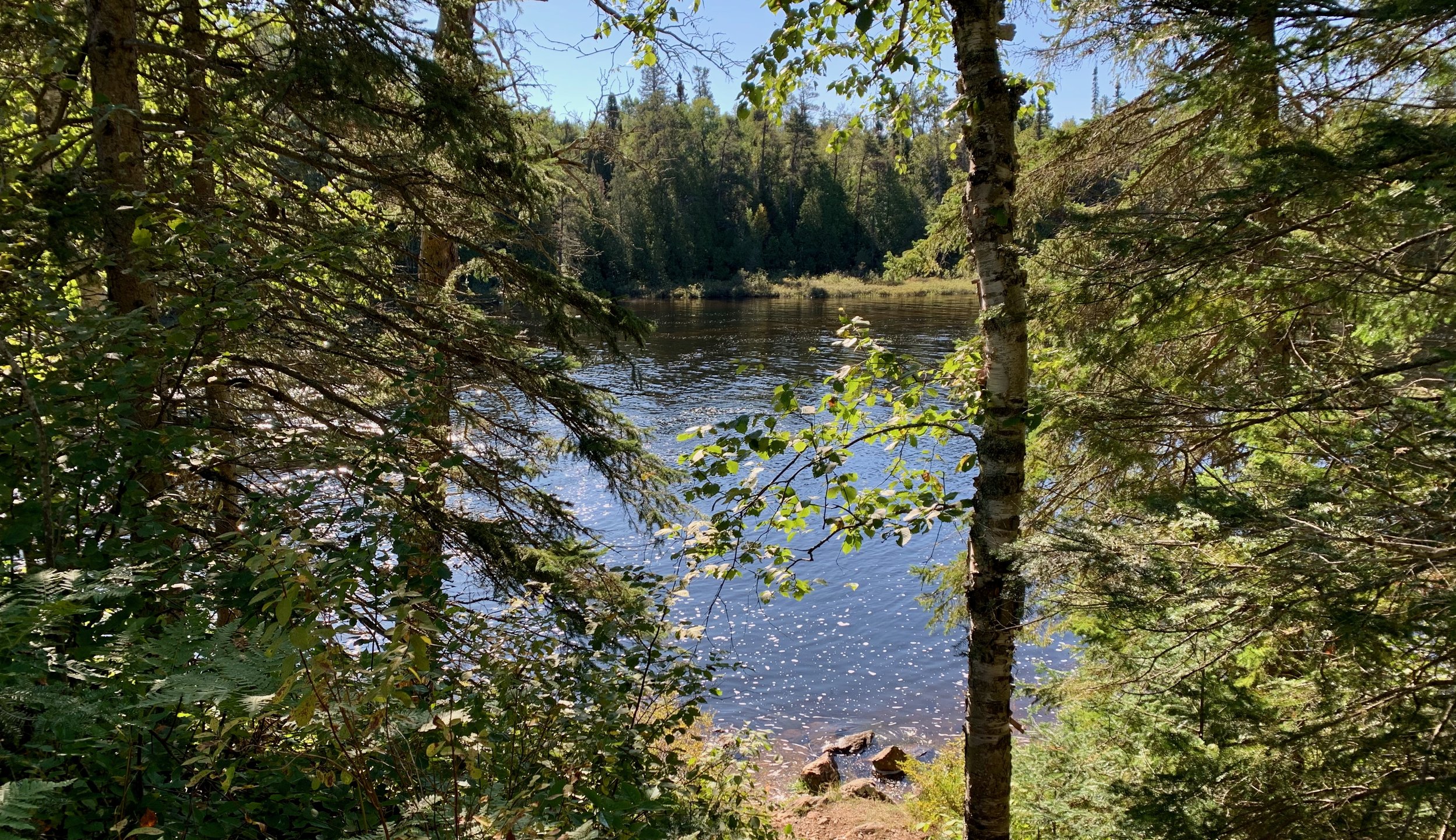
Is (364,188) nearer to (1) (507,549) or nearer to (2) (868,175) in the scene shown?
(1) (507,549)

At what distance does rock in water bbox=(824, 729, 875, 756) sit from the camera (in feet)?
32.1

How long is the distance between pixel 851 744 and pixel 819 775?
936mm

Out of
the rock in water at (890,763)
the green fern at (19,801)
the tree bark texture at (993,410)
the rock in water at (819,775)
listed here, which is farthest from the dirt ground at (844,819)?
the green fern at (19,801)

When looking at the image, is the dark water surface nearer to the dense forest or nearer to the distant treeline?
the dense forest

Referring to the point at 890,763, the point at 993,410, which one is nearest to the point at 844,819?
the point at 890,763

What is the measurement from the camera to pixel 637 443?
5332mm

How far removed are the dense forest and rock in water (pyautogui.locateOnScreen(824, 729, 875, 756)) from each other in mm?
4535

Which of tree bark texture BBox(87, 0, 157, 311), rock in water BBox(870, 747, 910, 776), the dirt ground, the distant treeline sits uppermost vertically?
the distant treeline

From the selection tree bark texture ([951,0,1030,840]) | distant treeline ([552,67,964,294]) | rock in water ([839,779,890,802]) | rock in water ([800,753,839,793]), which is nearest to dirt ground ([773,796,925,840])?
rock in water ([839,779,890,802])

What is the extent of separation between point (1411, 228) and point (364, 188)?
6.06 m

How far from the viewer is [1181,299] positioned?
314 cm

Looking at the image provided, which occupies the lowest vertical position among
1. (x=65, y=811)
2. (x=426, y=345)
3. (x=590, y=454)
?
(x=65, y=811)

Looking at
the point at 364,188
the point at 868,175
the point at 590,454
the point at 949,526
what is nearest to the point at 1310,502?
the point at 590,454

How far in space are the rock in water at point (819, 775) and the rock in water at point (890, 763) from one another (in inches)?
20.5
